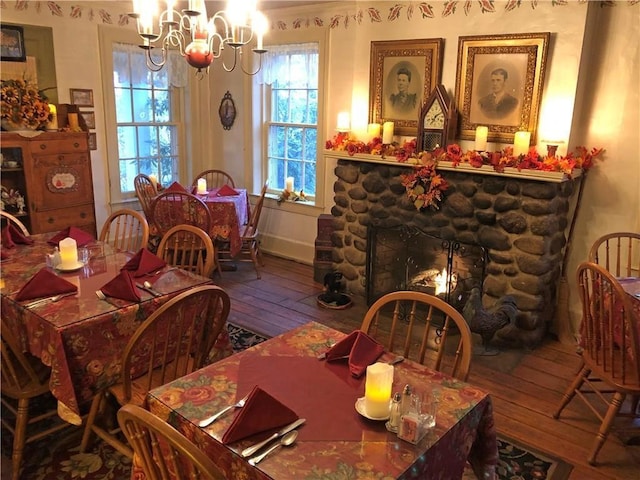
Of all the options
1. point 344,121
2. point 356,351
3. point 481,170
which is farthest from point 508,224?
point 356,351

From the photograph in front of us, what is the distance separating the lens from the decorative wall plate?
17.5 ft

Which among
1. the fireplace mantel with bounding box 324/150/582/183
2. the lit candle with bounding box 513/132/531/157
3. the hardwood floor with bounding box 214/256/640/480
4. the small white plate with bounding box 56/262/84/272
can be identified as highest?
the lit candle with bounding box 513/132/531/157

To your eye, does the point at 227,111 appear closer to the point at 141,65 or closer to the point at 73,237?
the point at 141,65

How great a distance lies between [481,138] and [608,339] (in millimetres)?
1555

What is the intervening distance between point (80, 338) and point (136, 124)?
3.64m

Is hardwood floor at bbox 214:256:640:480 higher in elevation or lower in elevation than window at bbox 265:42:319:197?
lower

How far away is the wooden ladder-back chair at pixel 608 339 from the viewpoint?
2.19 metres

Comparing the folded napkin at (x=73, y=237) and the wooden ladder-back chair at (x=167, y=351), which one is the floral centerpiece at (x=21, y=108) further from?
the wooden ladder-back chair at (x=167, y=351)

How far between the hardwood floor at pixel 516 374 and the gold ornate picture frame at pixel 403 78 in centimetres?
149

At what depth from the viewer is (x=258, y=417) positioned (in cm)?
133

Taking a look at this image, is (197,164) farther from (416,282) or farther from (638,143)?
(638,143)

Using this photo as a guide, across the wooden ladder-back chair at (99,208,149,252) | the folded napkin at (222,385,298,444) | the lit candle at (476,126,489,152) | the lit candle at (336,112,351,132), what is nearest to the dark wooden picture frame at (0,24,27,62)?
the wooden ladder-back chair at (99,208,149,252)

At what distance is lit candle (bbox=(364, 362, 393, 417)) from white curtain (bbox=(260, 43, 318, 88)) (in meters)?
3.84

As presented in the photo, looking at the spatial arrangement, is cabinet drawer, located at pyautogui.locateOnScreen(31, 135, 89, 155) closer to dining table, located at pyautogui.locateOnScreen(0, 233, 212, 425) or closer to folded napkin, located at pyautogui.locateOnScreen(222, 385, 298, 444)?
dining table, located at pyautogui.locateOnScreen(0, 233, 212, 425)
